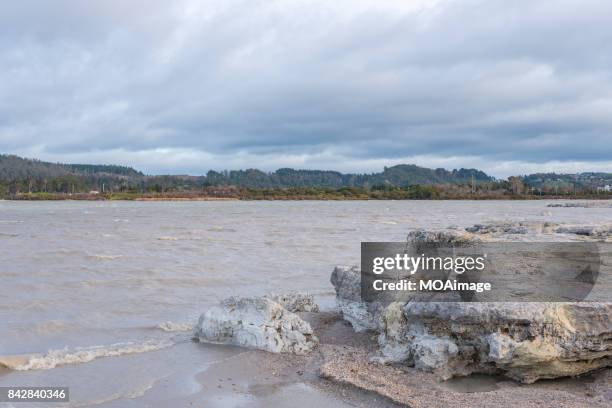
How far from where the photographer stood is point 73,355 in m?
7.64

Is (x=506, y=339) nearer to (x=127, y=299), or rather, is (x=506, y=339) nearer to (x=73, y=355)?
(x=73, y=355)

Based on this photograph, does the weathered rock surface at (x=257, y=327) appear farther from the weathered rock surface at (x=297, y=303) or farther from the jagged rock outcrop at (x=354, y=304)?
the weathered rock surface at (x=297, y=303)

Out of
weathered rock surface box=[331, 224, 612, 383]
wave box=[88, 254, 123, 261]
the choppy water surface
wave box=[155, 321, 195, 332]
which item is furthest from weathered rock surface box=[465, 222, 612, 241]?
wave box=[88, 254, 123, 261]

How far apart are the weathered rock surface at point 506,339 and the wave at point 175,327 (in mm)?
3631

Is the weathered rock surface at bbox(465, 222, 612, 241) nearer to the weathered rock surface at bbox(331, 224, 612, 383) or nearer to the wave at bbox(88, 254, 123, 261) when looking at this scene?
the weathered rock surface at bbox(331, 224, 612, 383)

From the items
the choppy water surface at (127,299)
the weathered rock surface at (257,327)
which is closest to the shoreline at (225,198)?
the choppy water surface at (127,299)

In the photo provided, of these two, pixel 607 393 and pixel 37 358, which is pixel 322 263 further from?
pixel 607 393

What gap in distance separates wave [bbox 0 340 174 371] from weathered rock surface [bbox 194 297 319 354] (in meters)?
0.75

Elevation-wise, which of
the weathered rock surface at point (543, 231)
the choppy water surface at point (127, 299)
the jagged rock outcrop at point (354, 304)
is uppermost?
the weathered rock surface at point (543, 231)

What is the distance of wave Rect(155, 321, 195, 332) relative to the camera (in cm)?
916

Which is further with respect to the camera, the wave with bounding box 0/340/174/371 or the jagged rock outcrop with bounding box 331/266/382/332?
the jagged rock outcrop with bounding box 331/266/382/332

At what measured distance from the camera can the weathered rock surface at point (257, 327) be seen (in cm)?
770

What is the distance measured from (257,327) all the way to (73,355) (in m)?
2.53

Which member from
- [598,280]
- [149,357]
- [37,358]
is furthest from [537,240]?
[37,358]
